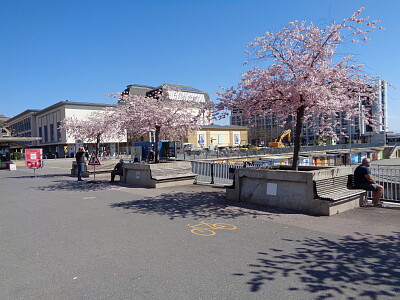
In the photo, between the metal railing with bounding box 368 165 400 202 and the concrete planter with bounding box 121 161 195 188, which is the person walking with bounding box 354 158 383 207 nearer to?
the metal railing with bounding box 368 165 400 202

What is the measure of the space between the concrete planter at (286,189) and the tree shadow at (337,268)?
2113mm

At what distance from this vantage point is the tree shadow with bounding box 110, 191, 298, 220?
792 cm

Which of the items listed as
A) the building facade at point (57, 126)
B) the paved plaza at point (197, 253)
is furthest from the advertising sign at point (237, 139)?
the paved plaza at point (197, 253)

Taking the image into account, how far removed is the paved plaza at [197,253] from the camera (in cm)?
382

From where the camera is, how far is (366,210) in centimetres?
811

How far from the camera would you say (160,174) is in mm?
13148

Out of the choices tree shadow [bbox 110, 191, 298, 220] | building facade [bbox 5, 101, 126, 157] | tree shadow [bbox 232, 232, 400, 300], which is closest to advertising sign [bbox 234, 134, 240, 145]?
building facade [bbox 5, 101, 126, 157]

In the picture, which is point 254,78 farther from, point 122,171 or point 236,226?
point 122,171

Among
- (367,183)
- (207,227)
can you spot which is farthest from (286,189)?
(207,227)

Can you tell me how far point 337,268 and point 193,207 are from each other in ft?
16.0

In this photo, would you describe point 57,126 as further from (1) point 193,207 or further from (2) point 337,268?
(2) point 337,268

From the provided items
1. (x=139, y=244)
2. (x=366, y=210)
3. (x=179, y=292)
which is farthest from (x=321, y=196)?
(x=179, y=292)

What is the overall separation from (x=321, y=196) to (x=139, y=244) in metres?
4.71

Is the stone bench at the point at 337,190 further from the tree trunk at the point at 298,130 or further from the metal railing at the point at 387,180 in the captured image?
the metal railing at the point at 387,180
